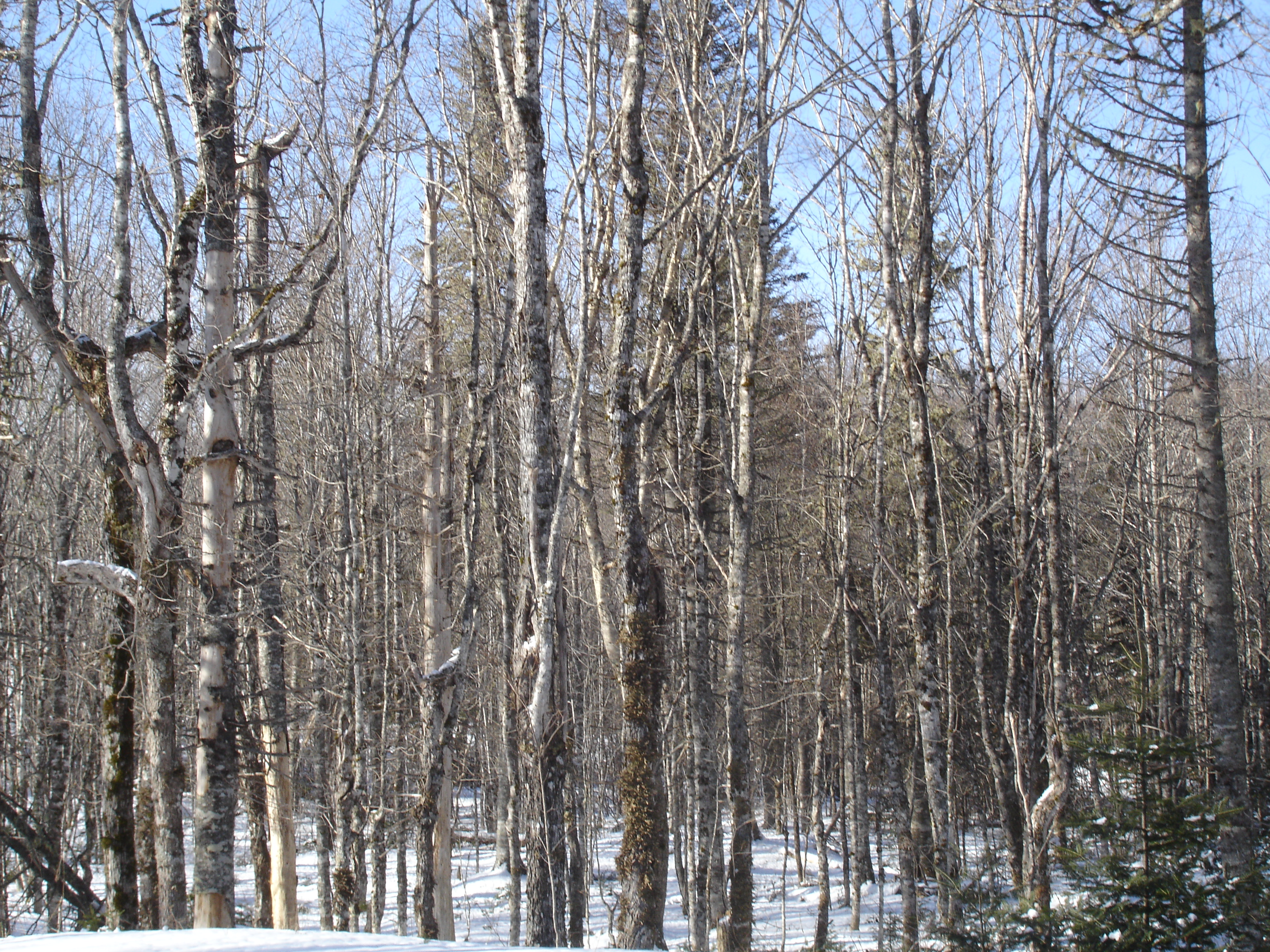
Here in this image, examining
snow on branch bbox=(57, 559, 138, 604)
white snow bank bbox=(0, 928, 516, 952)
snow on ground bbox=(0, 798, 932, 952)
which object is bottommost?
snow on ground bbox=(0, 798, 932, 952)

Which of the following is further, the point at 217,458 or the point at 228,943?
the point at 217,458

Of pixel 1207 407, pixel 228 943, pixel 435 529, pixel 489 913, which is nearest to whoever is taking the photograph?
pixel 228 943

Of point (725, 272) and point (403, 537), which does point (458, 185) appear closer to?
point (725, 272)

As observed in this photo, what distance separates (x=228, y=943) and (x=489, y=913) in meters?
13.3

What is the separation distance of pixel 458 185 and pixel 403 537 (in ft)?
25.8

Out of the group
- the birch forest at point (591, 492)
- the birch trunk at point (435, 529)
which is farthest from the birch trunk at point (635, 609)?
the birch trunk at point (435, 529)

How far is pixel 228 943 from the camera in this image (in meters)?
3.52

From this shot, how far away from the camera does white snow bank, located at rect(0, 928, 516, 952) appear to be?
11.2ft

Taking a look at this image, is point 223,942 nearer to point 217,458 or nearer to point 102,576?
point 217,458

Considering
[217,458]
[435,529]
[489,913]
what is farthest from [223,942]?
[489,913]

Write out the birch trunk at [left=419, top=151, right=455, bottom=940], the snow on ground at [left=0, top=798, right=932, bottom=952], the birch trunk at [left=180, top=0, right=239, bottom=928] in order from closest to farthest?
1. the snow on ground at [left=0, top=798, right=932, bottom=952]
2. the birch trunk at [left=180, top=0, right=239, bottom=928]
3. the birch trunk at [left=419, top=151, right=455, bottom=940]

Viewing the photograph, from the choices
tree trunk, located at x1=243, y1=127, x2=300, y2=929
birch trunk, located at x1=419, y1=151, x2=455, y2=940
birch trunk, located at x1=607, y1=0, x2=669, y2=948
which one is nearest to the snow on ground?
tree trunk, located at x1=243, y1=127, x2=300, y2=929

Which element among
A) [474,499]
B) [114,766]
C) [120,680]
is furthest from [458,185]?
[114,766]

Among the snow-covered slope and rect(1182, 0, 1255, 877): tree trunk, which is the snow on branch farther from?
rect(1182, 0, 1255, 877): tree trunk
